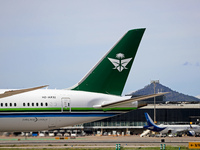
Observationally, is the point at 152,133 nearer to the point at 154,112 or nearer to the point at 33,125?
the point at 154,112

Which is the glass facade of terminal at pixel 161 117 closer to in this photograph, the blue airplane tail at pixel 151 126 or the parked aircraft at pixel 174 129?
the parked aircraft at pixel 174 129

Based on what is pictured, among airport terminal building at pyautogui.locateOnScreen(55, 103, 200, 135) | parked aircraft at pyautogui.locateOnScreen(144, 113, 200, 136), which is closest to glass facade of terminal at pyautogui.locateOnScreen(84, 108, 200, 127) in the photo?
airport terminal building at pyautogui.locateOnScreen(55, 103, 200, 135)

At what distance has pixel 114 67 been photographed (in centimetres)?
4347

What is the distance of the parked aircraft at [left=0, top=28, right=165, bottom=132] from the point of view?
137ft

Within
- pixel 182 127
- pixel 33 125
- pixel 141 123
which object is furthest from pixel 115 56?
pixel 141 123

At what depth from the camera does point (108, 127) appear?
427 feet

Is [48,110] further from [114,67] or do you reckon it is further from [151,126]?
[151,126]

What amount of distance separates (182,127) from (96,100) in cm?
7380

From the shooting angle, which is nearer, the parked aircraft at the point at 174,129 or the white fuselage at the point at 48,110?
the white fuselage at the point at 48,110

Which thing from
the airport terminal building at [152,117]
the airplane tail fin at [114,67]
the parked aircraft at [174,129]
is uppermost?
the airplane tail fin at [114,67]

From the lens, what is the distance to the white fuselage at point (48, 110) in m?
41.5

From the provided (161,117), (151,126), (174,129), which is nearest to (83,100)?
(151,126)

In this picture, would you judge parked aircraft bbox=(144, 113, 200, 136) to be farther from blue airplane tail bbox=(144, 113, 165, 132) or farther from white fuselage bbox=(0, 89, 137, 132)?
white fuselage bbox=(0, 89, 137, 132)

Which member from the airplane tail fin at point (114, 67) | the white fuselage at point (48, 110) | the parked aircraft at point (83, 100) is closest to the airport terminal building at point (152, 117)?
the airplane tail fin at point (114, 67)
